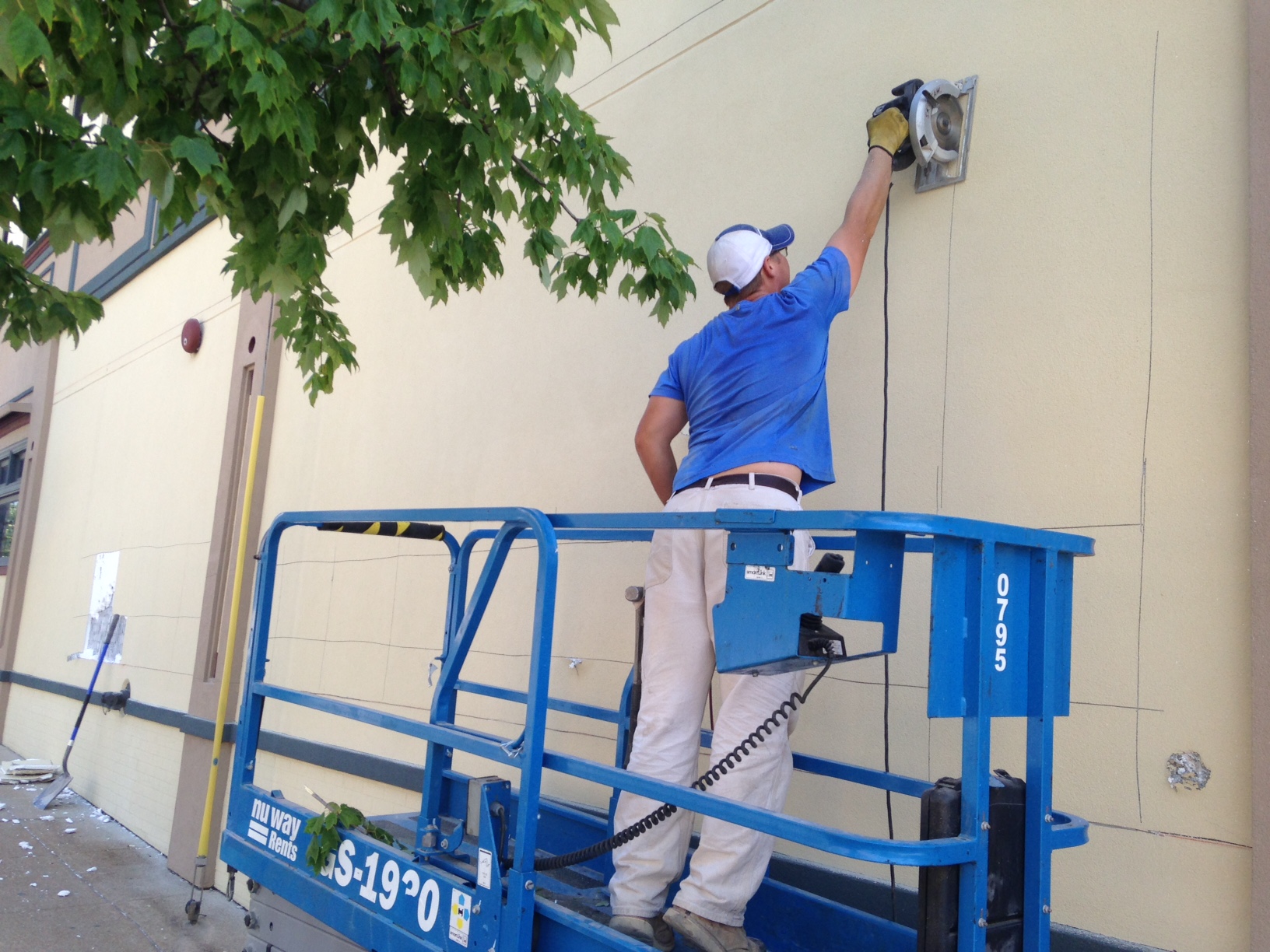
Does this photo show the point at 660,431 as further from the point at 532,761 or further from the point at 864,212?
the point at 532,761

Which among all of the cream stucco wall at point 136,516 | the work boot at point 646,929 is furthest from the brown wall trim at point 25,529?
the work boot at point 646,929

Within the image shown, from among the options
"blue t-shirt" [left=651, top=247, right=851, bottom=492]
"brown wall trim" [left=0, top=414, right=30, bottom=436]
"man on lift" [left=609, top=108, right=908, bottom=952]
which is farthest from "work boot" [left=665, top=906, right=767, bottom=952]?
"brown wall trim" [left=0, top=414, right=30, bottom=436]

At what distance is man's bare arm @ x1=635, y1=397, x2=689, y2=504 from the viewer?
3.02m

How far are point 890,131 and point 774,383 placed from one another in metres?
1.06

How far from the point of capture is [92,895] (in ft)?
19.9

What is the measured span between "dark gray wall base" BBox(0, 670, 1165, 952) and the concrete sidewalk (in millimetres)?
921

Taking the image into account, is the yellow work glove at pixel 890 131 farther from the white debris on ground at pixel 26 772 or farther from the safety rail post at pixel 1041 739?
the white debris on ground at pixel 26 772

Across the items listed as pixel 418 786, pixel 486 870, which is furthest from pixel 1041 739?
pixel 418 786

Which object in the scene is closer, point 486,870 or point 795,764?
point 486,870

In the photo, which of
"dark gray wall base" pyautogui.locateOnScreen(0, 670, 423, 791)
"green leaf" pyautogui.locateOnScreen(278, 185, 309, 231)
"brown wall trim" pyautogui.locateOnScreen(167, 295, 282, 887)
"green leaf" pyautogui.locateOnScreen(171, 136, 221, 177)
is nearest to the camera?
"green leaf" pyautogui.locateOnScreen(171, 136, 221, 177)

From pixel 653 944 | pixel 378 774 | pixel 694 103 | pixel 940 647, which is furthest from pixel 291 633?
pixel 940 647

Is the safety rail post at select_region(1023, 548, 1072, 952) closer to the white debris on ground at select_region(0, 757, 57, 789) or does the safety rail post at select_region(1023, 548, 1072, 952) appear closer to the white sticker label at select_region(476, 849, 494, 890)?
the white sticker label at select_region(476, 849, 494, 890)

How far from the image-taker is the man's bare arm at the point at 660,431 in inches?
119

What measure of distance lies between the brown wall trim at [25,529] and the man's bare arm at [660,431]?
11.0m
